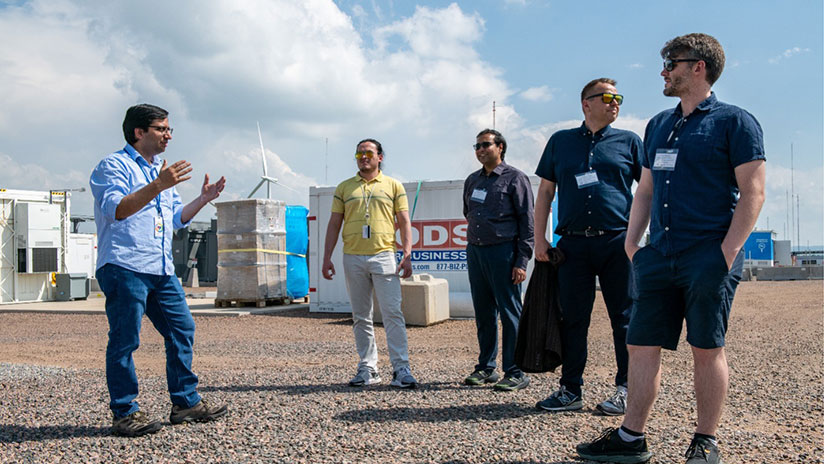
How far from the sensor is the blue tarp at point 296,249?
46.3 feet

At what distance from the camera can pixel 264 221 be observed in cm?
1302

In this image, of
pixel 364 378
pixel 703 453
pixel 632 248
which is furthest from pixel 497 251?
pixel 703 453

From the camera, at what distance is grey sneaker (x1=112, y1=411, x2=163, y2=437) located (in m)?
3.43

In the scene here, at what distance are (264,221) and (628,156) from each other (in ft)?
32.7

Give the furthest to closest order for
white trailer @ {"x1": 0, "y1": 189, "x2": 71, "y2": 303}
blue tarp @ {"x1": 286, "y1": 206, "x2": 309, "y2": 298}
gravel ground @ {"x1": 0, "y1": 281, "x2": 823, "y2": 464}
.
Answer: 1. white trailer @ {"x1": 0, "y1": 189, "x2": 71, "y2": 303}
2. blue tarp @ {"x1": 286, "y1": 206, "x2": 309, "y2": 298}
3. gravel ground @ {"x1": 0, "y1": 281, "x2": 823, "y2": 464}

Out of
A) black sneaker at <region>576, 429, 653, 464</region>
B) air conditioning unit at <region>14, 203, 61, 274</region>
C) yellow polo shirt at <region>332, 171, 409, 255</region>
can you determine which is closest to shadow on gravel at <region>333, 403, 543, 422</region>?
black sneaker at <region>576, 429, 653, 464</region>

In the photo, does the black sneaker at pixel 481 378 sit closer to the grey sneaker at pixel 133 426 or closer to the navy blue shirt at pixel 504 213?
the navy blue shirt at pixel 504 213

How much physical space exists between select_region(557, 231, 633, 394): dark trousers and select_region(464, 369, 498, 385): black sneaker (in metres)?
0.93

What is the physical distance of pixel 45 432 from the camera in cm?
362

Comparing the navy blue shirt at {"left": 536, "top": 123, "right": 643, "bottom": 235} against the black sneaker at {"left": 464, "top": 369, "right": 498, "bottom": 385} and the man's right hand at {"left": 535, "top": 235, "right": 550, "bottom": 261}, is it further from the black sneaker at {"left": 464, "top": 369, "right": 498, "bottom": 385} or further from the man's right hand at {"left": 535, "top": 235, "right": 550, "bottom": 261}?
the black sneaker at {"left": 464, "top": 369, "right": 498, "bottom": 385}

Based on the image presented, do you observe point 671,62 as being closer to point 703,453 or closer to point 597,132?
point 597,132

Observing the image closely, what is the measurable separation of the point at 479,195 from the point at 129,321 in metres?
2.66

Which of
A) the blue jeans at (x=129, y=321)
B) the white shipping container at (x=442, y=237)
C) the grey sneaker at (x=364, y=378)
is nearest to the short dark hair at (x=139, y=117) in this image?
the blue jeans at (x=129, y=321)

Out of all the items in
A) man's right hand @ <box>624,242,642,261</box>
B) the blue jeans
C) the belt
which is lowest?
the blue jeans
